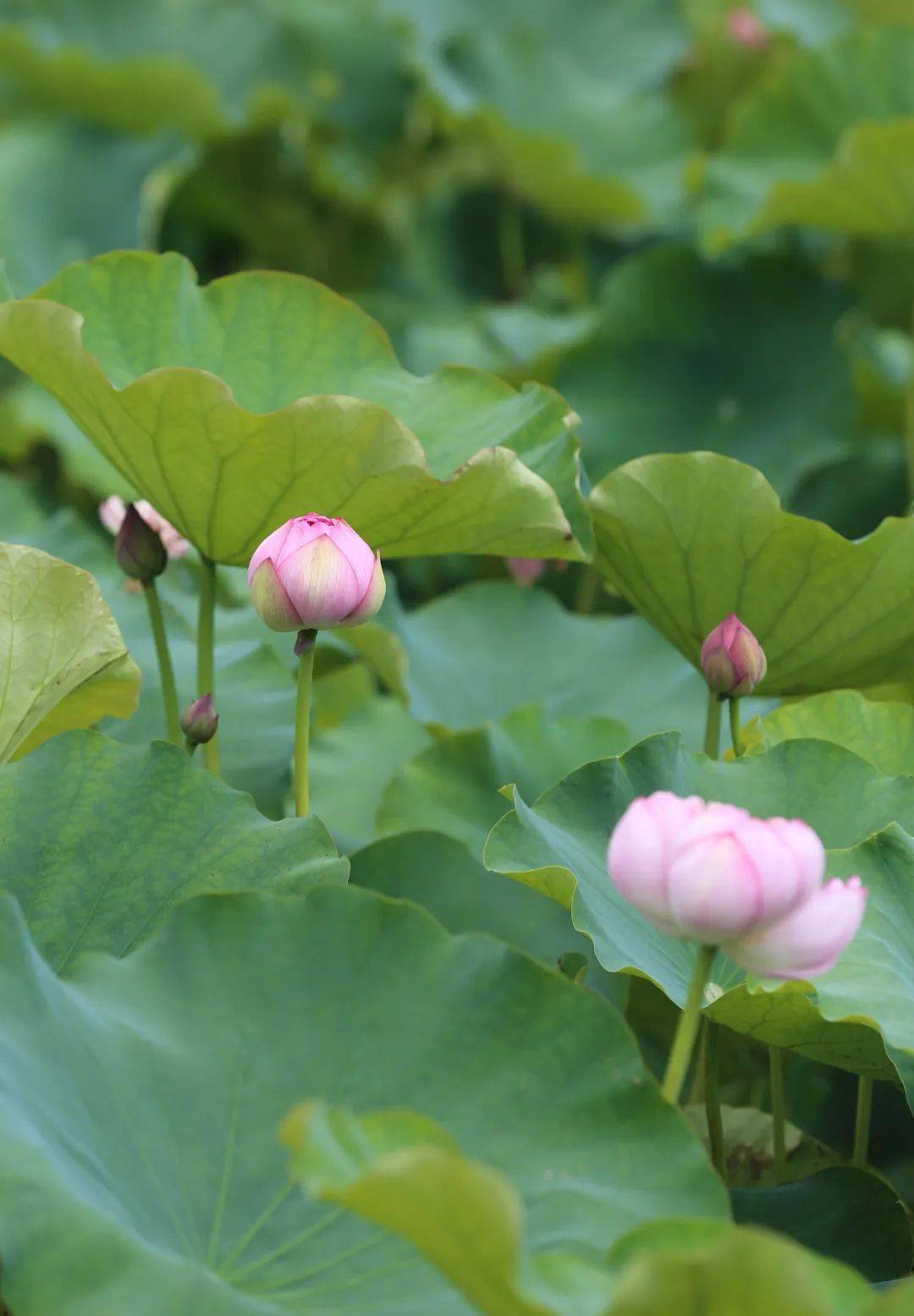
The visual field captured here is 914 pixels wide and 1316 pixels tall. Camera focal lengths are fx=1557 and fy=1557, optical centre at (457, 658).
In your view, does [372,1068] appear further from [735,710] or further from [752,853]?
[735,710]

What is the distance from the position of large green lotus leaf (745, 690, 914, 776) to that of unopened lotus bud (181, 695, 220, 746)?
15.9 inches

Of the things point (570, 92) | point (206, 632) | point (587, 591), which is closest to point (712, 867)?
point (206, 632)

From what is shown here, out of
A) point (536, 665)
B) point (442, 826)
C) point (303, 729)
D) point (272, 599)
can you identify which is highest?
point (272, 599)

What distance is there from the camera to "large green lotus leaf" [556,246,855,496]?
2.19m

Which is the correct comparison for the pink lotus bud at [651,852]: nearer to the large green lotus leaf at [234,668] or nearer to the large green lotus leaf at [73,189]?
the large green lotus leaf at [234,668]

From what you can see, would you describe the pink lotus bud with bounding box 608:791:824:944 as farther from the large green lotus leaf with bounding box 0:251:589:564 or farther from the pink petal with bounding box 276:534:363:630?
the large green lotus leaf with bounding box 0:251:589:564

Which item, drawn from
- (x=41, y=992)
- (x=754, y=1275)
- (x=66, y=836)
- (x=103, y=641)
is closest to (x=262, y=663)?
(x=103, y=641)

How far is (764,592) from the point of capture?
1139 mm

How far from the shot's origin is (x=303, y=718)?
95cm

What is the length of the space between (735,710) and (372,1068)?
45 centimetres

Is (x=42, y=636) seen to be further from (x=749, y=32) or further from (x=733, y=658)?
(x=749, y=32)

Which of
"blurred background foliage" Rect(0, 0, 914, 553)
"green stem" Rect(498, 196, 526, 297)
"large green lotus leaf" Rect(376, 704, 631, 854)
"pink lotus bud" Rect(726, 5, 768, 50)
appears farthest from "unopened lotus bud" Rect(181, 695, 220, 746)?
"pink lotus bud" Rect(726, 5, 768, 50)

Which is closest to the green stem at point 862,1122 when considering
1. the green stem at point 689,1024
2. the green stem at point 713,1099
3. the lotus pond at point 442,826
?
the lotus pond at point 442,826

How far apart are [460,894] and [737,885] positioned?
461mm
